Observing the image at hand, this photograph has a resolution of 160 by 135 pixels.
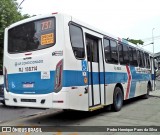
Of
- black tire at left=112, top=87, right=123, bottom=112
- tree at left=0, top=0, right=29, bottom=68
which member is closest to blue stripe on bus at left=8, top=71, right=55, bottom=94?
black tire at left=112, top=87, right=123, bottom=112

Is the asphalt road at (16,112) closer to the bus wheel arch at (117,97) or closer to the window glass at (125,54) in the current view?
the bus wheel arch at (117,97)

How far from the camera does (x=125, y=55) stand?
13.4 metres

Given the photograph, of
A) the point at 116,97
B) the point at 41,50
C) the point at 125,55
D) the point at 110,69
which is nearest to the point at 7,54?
the point at 41,50

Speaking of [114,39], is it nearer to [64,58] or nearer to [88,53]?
[88,53]

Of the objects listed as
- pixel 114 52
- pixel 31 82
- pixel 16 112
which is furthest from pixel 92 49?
pixel 16 112

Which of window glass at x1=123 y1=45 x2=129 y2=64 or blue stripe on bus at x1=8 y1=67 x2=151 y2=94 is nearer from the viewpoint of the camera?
blue stripe on bus at x1=8 y1=67 x2=151 y2=94

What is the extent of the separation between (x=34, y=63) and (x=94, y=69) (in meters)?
2.13

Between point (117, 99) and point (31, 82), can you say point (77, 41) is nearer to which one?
point (31, 82)

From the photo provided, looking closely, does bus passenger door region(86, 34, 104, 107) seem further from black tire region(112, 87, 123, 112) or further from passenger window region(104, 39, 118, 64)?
black tire region(112, 87, 123, 112)

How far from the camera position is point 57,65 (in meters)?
8.41

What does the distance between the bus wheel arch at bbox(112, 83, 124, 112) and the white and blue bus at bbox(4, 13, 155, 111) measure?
419 mm

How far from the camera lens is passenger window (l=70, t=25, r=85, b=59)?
8.84 metres

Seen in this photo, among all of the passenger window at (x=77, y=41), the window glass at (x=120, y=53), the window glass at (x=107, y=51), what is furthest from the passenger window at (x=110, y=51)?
the passenger window at (x=77, y=41)

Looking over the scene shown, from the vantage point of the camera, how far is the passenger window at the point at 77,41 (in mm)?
8844
